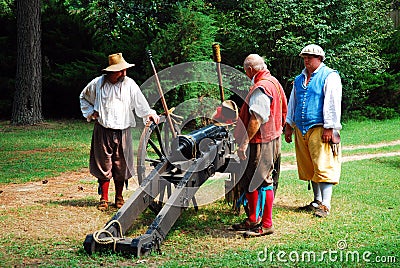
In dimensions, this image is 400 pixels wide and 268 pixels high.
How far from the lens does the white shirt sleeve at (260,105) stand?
19.7 feet

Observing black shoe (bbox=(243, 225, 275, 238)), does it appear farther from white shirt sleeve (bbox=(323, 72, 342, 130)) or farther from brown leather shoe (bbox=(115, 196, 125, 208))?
brown leather shoe (bbox=(115, 196, 125, 208))

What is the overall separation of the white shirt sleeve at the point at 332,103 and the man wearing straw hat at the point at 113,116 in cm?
196

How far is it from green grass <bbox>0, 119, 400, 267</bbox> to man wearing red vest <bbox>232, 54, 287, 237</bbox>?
0.83 ft

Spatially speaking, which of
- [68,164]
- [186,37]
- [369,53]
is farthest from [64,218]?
[369,53]

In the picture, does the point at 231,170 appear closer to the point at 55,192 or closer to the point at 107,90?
the point at 107,90

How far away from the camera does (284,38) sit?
15492mm

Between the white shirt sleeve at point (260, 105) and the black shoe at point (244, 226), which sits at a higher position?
the white shirt sleeve at point (260, 105)

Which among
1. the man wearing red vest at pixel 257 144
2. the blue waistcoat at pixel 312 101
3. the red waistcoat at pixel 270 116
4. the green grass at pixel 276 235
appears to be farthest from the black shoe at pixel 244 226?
the blue waistcoat at pixel 312 101

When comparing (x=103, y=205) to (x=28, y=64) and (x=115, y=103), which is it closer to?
(x=115, y=103)

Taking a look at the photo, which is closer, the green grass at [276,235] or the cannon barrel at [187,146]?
→ the green grass at [276,235]

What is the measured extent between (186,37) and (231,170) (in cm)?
736

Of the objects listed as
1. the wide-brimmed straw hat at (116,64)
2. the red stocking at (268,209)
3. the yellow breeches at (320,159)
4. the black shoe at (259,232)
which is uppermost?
the wide-brimmed straw hat at (116,64)

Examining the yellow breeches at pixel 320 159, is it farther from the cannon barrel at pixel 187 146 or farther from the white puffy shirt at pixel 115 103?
the white puffy shirt at pixel 115 103

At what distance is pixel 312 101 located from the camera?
7082mm
